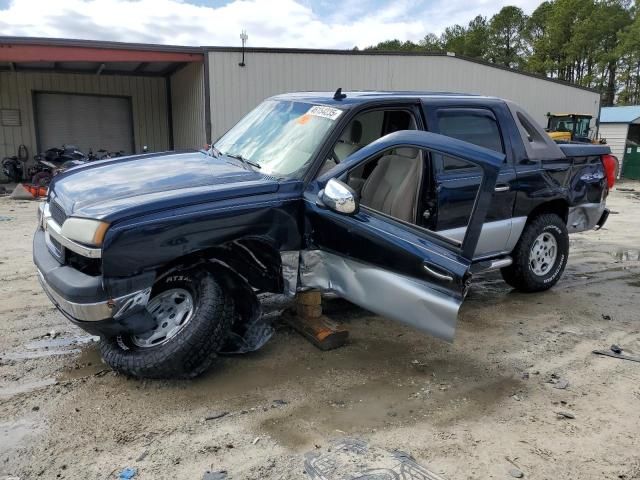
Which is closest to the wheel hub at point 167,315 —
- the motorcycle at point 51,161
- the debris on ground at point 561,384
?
the debris on ground at point 561,384

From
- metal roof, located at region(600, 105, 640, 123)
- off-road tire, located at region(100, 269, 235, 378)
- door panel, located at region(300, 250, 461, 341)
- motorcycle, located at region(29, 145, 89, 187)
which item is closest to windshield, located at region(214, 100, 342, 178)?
door panel, located at region(300, 250, 461, 341)

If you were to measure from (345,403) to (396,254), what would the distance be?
1028 mm

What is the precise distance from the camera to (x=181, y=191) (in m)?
3.37

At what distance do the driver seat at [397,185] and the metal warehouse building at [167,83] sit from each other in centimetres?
1100

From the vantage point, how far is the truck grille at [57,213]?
135 inches

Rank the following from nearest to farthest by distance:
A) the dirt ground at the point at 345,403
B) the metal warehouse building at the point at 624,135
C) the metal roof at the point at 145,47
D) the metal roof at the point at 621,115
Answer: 1. the dirt ground at the point at 345,403
2. the metal roof at the point at 145,47
3. the metal warehouse building at the point at 624,135
4. the metal roof at the point at 621,115

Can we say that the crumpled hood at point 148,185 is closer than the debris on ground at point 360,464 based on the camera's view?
No

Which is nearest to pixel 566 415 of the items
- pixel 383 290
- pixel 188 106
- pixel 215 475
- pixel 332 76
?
pixel 383 290

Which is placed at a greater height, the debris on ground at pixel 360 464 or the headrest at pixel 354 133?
the headrest at pixel 354 133

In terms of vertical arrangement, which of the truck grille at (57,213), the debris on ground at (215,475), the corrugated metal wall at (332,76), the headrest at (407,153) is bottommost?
the debris on ground at (215,475)

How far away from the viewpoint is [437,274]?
333cm

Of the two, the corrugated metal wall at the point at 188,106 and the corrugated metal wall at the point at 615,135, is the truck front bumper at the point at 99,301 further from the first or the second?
the corrugated metal wall at the point at 615,135

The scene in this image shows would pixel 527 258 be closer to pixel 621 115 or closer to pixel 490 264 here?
pixel 490 264

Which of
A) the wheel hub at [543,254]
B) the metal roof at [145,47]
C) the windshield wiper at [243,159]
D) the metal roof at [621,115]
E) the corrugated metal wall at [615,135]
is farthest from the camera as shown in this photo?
the metal roof at [621,115]
